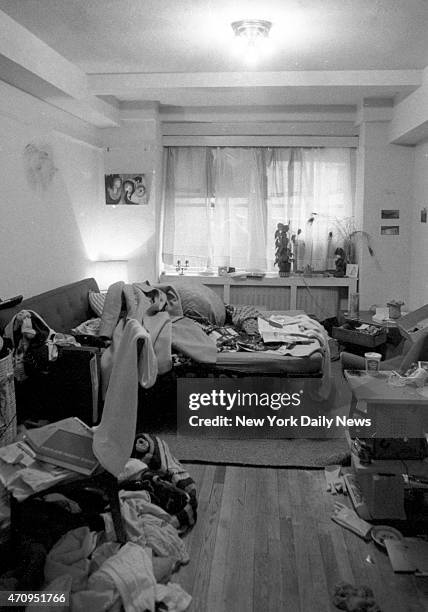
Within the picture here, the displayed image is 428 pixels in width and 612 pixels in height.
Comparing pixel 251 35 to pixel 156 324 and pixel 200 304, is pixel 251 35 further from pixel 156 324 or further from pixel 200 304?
pixel 200 304

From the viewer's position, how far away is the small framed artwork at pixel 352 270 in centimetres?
562

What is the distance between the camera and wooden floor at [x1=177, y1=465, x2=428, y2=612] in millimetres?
1985

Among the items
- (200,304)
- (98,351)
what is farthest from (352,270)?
(98,351)

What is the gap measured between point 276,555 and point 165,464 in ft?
2.53

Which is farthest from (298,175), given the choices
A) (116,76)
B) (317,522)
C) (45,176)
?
(317,522)

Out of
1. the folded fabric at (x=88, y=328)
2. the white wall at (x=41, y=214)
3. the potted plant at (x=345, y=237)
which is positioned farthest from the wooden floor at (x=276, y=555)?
the potted plant at (x=345, y=237)

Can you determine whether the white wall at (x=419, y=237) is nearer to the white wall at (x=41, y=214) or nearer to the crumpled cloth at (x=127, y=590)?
the white wall at (x=41, y=214)

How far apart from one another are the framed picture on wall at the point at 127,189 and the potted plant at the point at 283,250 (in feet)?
4.58

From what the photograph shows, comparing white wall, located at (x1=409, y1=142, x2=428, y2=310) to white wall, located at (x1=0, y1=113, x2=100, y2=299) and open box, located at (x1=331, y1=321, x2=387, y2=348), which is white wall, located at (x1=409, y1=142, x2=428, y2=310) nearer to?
open box, located at (x1=331, y1=321, x2=387, y2=348)

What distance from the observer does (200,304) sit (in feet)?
14.9

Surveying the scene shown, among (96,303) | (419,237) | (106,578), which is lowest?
(106,578)

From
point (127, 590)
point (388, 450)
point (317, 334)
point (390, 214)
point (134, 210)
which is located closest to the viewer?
point (127, 590)

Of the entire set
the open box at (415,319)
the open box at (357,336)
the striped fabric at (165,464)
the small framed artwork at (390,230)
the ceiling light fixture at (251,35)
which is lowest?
the striped fabric at (165,464)

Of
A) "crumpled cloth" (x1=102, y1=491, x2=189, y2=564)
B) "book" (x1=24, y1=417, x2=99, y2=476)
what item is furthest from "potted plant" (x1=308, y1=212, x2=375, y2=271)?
"book" (x1=24, y1=417, x2=99, y2=476)
